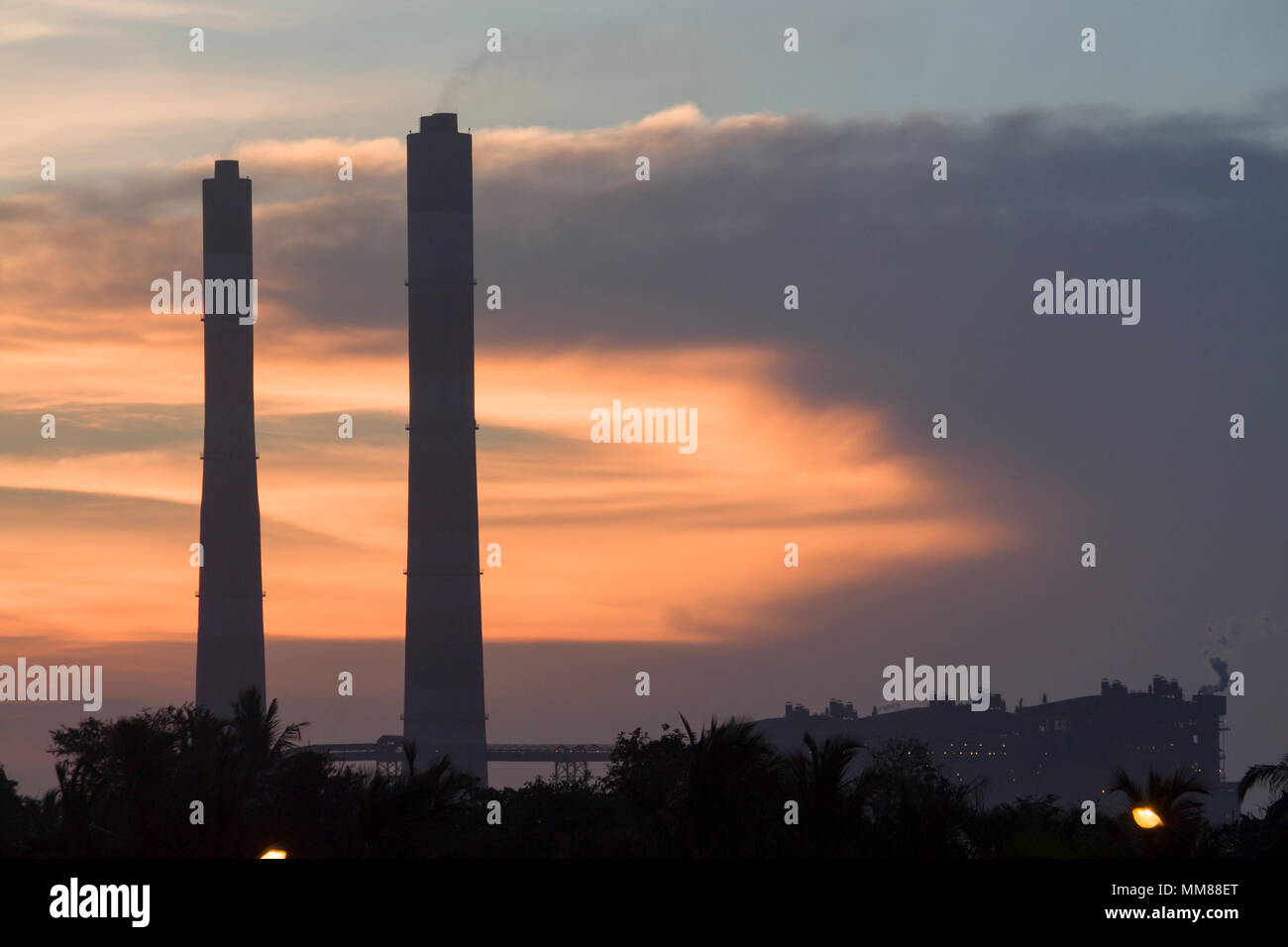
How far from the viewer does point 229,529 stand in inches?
3553

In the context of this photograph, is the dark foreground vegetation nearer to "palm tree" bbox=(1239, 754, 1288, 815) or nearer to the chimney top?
"palm tree" bbox=(1239, 754, 1288, 815)

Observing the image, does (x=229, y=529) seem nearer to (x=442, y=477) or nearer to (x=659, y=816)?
(x=442, y=477)

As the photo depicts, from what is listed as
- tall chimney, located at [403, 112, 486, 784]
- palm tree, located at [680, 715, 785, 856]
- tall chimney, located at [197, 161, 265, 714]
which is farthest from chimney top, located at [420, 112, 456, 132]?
palm tree, located at [680, 715, 785, 856]

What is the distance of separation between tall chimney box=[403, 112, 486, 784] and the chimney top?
0.29m

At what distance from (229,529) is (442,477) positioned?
1323 cm

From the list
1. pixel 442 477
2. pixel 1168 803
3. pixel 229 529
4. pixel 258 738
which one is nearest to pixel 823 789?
pixel 1168 803

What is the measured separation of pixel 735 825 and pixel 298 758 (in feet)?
50.5

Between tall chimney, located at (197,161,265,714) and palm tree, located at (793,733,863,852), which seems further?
tall chimney, located at (197,161,265,714)

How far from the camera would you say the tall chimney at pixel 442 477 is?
276 ft

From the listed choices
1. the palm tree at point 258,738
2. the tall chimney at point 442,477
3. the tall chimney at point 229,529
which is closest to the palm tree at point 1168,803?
the palm tree at point 258,738

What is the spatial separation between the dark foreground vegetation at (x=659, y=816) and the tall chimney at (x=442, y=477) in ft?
110

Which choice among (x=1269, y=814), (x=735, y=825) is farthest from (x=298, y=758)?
(x=1269, y=814)

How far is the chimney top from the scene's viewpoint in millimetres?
87125
